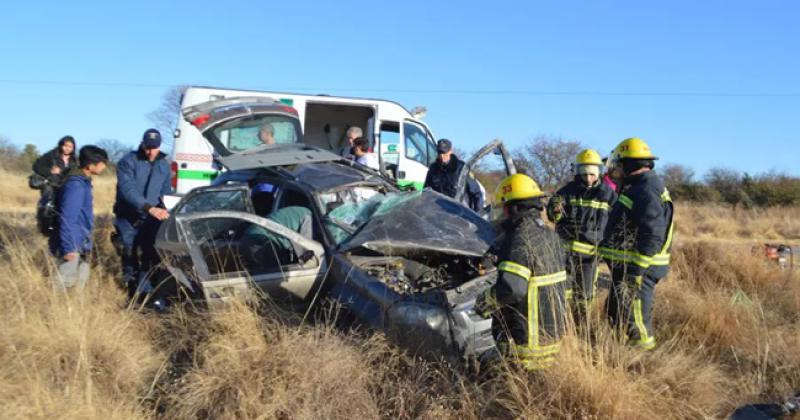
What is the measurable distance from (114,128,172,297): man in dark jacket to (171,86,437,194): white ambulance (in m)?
2.92

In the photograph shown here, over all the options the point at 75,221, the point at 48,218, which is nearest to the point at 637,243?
the point at 75,221

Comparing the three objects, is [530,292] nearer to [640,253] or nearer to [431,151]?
[640,253]

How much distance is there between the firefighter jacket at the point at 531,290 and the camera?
3182 millimetres

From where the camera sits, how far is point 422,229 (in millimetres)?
4688

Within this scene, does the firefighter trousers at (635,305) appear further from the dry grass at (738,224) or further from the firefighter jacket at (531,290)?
the dry grass at (738,224)

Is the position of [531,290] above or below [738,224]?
above

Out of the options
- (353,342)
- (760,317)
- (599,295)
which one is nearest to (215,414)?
(353,342)

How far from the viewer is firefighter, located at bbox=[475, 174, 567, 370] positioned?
10.5 ft

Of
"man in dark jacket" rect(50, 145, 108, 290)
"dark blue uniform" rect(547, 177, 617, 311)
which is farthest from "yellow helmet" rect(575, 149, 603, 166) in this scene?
"man in dark jacket" rect(50, 145, 108, 290)

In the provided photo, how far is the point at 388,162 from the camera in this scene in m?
10.2

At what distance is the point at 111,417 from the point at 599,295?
4.09 m

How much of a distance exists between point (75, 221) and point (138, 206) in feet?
3.27

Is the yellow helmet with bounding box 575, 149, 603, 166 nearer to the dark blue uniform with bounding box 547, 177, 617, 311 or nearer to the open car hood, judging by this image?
the dark blue uniform with bounding box 547, 177, 617, 311

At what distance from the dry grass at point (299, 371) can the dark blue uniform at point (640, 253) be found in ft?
0.82
